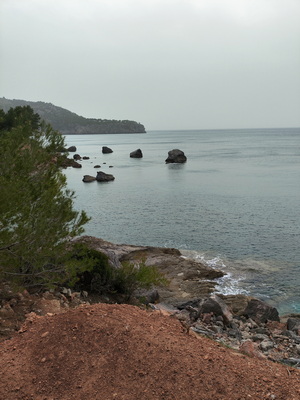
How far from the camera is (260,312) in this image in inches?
722

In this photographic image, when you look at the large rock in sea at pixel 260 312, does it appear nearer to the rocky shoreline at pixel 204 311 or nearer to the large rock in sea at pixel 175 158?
the rocky shoreline at pixel 204 311

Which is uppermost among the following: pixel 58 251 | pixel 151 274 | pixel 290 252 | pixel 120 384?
pixel 58 251

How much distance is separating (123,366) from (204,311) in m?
10.1

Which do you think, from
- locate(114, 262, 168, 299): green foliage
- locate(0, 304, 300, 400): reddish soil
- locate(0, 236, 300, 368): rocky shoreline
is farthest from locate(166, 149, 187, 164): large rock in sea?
locate(0, 304, 300, 400): reddish soil

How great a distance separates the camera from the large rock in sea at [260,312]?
18125 millimetres

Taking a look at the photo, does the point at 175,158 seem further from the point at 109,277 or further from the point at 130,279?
the point at 109,277

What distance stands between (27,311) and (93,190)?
51169mm

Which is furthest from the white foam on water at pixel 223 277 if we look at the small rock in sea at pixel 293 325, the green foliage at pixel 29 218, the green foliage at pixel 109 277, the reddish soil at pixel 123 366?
the reddish soil at pixel 123 366

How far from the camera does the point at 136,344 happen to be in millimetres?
8156

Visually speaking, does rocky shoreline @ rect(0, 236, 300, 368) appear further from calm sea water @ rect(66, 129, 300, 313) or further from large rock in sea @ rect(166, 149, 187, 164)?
large rock in sea @ rect(166, 149, 187, 164)

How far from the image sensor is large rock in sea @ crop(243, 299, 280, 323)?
1812 cm

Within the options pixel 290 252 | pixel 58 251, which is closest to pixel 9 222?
pixel 58 251

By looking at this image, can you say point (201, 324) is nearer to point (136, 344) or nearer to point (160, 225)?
point (136, 344)

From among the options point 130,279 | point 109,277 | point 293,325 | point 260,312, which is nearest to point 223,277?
point 260,312
